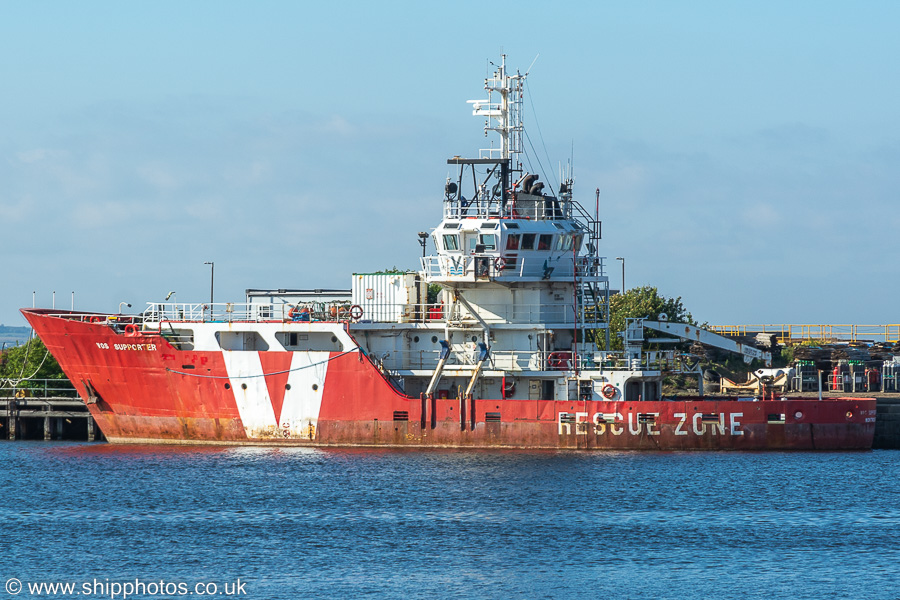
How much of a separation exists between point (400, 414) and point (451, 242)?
6311 millimetres

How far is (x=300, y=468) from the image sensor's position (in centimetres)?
4284

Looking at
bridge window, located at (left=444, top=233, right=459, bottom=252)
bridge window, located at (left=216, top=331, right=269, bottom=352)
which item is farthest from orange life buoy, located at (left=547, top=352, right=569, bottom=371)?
bridge window, located at (left=216, top=331, right=269, bottom=352)

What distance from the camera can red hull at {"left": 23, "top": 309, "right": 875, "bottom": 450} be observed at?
44.5 meters

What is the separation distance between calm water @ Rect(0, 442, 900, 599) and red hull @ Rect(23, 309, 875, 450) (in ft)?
2.19

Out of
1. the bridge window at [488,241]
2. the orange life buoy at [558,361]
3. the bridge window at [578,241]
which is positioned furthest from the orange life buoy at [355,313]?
the bridge window at [578,241]

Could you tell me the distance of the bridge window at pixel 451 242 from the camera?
1845 inches

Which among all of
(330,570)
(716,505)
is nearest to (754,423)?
(716,505)

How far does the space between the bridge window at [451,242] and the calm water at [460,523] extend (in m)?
7.19

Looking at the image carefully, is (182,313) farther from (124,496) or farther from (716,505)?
(716,505)

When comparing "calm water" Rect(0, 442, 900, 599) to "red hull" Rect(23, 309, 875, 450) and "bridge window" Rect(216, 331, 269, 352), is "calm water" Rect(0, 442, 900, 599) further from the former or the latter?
"bridge window" Rect(216, 331, 269, 352)

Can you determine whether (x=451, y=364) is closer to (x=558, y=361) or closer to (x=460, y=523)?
(x=558, y=361)

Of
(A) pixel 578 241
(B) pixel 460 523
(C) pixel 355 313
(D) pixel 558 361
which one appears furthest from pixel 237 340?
(B) pixel 460 523

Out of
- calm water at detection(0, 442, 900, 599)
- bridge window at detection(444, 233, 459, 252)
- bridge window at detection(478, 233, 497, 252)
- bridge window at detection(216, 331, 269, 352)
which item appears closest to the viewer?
calm water at detection(0, 442, 900, 599)

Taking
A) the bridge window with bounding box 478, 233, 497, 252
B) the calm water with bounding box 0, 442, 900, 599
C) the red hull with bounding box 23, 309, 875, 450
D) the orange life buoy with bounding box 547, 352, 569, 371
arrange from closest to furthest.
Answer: the calm water with bounding box 0, 442, 900, 599 → the red hull with bounding box 23, 309, 875, 450 → the orange life buoy with bounding box 547, 352, 569, 371 → the bridge window with bounding box 478, 233, 497, 252
